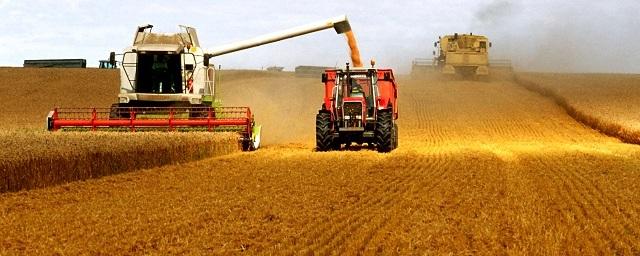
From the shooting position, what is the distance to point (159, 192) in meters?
10.9

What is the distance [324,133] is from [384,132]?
4.60 ft

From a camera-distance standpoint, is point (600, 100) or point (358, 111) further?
point (600, 100)

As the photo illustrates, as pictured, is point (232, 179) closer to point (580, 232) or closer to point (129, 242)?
point (129, 242)

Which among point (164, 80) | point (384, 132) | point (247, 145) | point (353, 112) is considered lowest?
point (247, 145)

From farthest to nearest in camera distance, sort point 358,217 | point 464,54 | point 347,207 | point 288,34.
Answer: point 464,54
point 288,34
point 347,207
point 358,217

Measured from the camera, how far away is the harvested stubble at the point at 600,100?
92.2 ft

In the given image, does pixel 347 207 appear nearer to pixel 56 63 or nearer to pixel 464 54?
pixel 464 54

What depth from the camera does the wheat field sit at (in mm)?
7117

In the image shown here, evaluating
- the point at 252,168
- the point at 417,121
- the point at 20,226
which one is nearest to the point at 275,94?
the point at 417,121

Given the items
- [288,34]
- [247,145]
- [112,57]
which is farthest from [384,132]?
[112,57]

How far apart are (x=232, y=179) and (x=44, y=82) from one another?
135 feet

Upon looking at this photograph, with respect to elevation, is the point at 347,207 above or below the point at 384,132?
below

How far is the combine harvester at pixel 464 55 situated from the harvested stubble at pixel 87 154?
103ft

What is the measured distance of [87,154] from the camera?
13023mm
